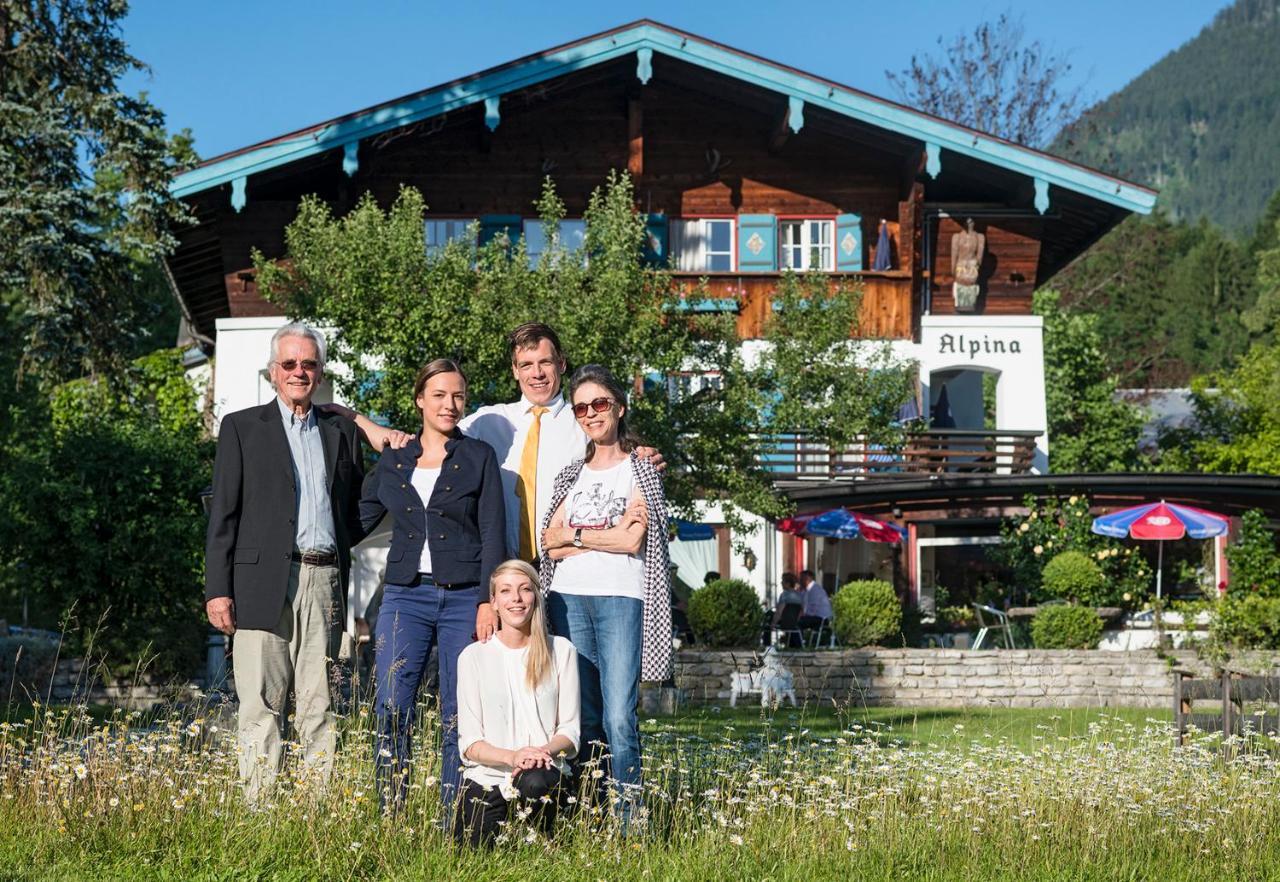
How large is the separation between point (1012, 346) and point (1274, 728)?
55.1 ft

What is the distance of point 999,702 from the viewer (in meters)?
18.4

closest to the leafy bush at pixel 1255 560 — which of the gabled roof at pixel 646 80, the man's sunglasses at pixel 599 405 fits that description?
the gabled roof at pixel 646 80

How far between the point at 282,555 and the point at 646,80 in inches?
738

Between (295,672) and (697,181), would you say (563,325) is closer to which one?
(697,181)

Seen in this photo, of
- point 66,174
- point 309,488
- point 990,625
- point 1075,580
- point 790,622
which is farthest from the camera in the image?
point 990,625

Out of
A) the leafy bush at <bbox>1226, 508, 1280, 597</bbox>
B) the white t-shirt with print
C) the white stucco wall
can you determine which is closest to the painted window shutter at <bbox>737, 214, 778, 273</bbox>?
the white stucco wall

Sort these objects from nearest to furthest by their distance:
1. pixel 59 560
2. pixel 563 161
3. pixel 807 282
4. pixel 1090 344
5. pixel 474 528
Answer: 1. pixel 474 528
2. pixel 59 560
3. pixel 807 282
4. pixel 563 161
5. pixel 1090 344

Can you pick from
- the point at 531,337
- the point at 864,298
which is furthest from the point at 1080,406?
the point at 531,337

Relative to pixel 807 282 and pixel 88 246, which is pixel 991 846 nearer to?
pixel 88 246

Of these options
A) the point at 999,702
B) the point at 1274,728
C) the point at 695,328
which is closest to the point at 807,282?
the point at 695,328

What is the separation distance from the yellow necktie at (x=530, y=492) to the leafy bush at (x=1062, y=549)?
17468 millimetres

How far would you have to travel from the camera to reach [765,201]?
87.9ft

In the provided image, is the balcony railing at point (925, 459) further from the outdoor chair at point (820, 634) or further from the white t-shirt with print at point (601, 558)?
the white t-shirt with print at point (601, 558)

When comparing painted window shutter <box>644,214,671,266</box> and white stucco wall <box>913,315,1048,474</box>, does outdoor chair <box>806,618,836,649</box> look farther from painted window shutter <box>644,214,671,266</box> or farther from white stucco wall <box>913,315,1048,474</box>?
painted window shutter <box>644,214,671,266</box>
